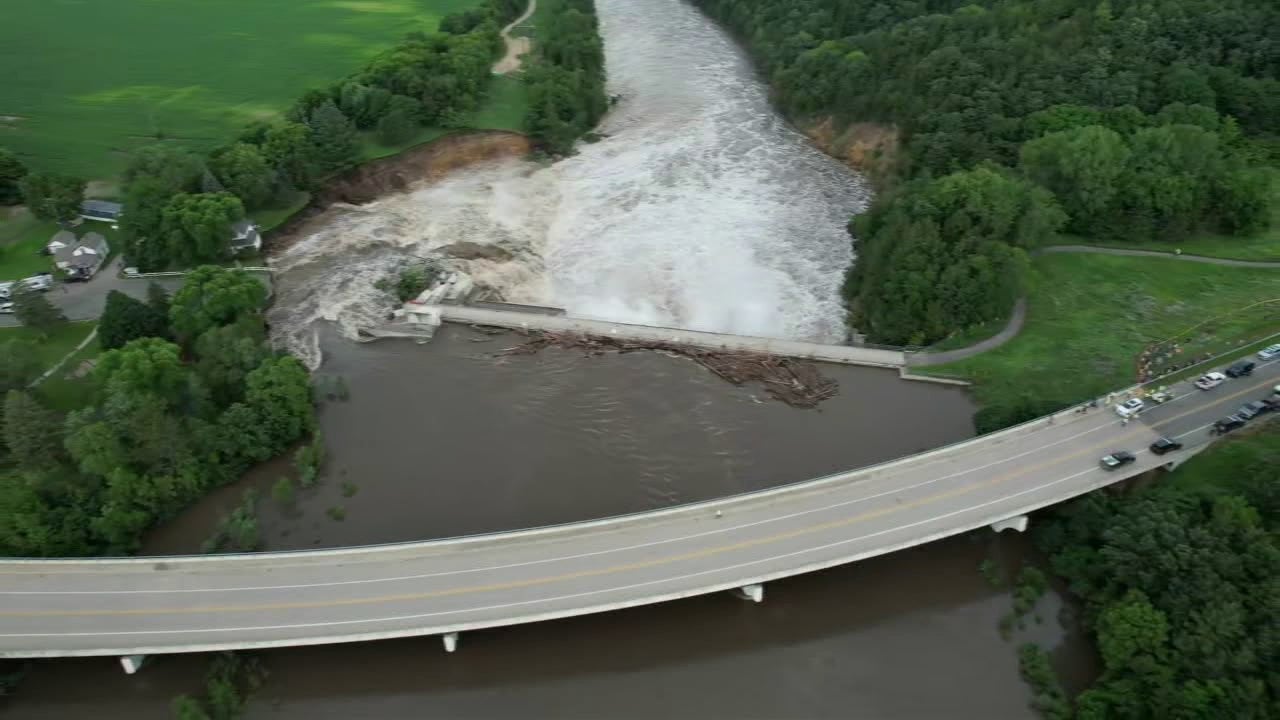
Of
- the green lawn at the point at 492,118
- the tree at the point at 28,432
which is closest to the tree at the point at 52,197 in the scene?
the green lawn at the point at 492,118

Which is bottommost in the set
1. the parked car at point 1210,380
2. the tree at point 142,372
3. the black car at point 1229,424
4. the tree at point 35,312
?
the tree at point 35,312

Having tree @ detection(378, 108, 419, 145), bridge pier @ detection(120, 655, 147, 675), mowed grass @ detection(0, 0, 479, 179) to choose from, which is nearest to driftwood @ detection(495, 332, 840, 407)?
bridge pier @ detection(120, 655, 147, 675)

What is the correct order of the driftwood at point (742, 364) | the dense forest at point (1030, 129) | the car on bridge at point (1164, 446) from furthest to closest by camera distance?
1. the dense forest at point (1030, 129)
2. the driftwood at point (742, 364)
3. the car on bridge at point (1164, 446)

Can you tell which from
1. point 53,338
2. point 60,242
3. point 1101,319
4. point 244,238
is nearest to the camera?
point 53,338

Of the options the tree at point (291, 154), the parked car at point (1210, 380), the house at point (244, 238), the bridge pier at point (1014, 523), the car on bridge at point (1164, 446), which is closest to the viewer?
the bridge pier at point (1014, 523)

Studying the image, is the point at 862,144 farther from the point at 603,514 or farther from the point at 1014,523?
the point at 603,514

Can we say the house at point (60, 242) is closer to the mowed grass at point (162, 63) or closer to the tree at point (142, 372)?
the mowed grass at point (162, 63)

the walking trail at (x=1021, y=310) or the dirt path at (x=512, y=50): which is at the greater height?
the dirt path at (x=512, y=50)

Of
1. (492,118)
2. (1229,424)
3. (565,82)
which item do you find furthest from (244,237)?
(1229,424)
